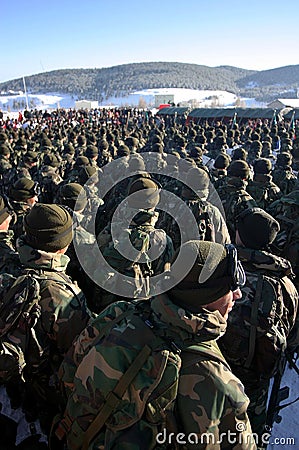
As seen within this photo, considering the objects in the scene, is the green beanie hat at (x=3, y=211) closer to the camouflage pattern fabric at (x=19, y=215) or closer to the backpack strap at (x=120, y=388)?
the camouflage pattern fabric at (x=19, y=215)

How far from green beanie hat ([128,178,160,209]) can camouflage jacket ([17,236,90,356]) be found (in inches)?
73.4

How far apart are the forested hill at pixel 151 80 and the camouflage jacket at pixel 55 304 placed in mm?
148036

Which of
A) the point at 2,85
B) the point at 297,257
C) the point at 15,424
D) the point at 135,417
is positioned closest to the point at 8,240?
the point at 15,424

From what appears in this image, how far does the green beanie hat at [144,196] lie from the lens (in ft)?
14.8

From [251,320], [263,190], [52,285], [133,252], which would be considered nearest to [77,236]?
[133,252]

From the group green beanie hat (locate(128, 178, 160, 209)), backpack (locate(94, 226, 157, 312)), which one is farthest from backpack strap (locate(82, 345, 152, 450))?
green beanie hat (locate(128, 178, 160, 209))

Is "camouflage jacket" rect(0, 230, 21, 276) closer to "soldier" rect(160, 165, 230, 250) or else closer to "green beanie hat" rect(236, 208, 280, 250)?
"green beanie hat" rect(236, 208, 280, 250)

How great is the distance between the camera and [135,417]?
1635mm

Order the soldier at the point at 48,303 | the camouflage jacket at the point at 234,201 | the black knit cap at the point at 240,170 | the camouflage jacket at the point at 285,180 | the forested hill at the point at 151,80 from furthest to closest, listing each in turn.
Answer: the forested hill at the point at 151,80 < the camouflage jacket at the point at 285,180 < the black knit cap at the point at 240,170 < the camouflage jacket at the point at 234,201 < the soldier at the point at 48,303

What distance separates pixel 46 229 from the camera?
2.70 metres

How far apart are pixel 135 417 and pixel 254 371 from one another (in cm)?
155

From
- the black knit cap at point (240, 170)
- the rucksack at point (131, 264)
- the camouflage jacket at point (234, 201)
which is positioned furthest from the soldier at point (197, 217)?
the rucksack at point (131, 264)

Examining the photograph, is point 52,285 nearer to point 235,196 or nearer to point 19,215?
point 19,215

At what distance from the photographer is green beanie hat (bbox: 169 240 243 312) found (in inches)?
67.8
